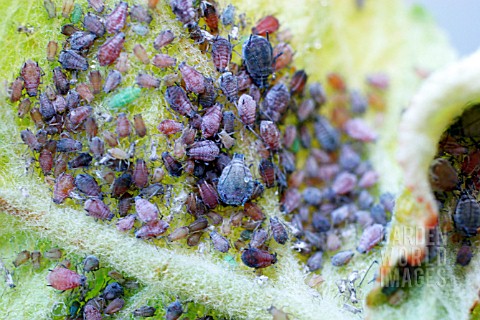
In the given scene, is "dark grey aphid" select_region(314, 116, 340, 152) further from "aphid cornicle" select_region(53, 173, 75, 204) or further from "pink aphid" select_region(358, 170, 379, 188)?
"aphid cornicle" select_region(53, 173, 75, 204)

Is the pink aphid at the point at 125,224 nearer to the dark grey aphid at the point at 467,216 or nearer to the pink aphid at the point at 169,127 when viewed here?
the pink aphid at the point at 169,127

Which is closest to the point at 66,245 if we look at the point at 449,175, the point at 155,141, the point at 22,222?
the point at 22,222

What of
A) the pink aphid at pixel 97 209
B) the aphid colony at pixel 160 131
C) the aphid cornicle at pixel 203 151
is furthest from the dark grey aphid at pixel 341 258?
the pink aphid at pixel 97 209

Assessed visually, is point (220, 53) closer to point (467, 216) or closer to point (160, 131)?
point (160, 131)

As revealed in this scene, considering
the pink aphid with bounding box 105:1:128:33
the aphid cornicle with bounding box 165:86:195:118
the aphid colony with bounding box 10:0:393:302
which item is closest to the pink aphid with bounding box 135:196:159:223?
the aphid colony with bounding box 10:0:393:302

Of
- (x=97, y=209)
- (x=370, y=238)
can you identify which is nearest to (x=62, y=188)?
(x=97, y=209)

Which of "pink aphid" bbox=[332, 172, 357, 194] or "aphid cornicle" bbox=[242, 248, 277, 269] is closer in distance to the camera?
"aphid cornicle" bbox=[242, 248, 277, 269]

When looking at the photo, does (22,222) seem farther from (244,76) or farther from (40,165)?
(244,76)
